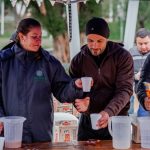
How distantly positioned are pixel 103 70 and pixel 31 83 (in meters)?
0.61

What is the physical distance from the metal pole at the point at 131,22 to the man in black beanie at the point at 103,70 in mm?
3442

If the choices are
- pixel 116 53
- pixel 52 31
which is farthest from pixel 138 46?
pixel 52 31

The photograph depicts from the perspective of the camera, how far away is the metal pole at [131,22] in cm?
649

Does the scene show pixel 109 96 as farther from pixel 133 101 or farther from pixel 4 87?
pixel 133 101

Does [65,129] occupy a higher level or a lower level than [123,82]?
lower

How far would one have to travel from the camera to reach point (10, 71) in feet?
9.47

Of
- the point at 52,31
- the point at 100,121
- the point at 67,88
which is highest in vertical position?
the point at 52,31

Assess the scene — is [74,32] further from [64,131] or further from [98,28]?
[98,28]

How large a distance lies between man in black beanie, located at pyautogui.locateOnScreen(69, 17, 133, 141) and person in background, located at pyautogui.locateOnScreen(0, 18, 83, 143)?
0.27 metres

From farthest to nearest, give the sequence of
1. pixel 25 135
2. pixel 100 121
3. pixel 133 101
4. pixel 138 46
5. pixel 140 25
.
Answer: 1. pixel 140 25
2. pixel 138 46
3. pixel 133 101
4. pixel 25 135
5. pixel 100 121

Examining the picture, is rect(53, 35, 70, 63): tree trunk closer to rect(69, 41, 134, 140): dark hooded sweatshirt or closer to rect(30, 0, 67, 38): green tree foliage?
rect(30, 0, 67, 38): green tree foliage

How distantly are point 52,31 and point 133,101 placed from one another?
5.57 metres

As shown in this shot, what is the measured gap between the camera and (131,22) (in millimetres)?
6676

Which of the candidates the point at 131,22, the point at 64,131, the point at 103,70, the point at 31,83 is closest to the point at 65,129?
the point at 64,131
